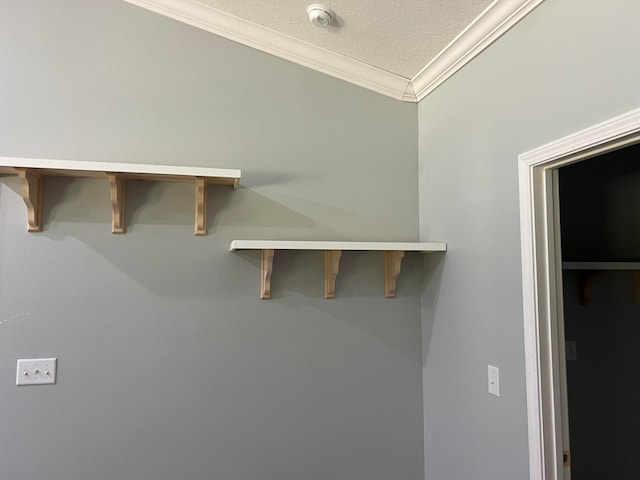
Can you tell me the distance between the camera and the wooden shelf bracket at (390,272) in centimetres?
199

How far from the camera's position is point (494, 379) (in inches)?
61.0

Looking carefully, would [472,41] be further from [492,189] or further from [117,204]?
[117,204]

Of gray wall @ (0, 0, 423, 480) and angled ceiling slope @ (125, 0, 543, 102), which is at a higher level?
angled ceiling slope @ (125, 0, 543, 102)

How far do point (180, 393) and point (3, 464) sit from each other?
2.28ft

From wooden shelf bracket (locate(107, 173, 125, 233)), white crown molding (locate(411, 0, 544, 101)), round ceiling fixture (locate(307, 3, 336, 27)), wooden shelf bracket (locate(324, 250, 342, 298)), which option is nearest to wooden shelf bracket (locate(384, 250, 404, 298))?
wooden shelf bracket (locate(324, 250, 342, 298))

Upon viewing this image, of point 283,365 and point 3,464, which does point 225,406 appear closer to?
point 283,365

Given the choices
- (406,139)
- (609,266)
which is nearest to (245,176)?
(406,139)

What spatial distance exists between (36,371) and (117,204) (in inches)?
29.1

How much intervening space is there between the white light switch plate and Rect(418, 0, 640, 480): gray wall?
164 cm

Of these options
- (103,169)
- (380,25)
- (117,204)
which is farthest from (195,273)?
(380,25)

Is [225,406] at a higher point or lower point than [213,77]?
lower

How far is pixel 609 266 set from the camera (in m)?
1.92

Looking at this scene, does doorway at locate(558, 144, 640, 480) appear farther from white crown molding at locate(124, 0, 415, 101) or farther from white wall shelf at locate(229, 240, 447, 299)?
white crown molding at locate(124, 0, 415, 101)

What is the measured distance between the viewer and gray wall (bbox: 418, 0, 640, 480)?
3.89ft
